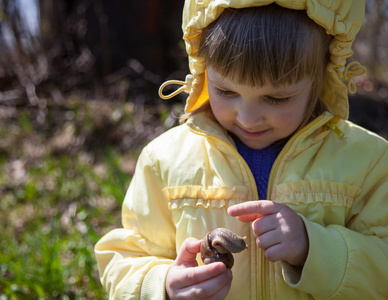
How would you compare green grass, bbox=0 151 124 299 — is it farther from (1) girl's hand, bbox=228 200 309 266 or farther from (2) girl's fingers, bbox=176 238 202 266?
(1) girl's hand, bbox=228 200 309 266

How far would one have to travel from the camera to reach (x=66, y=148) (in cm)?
438

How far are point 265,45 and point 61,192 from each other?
2.54 meters

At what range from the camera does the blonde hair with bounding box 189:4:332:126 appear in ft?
5.33

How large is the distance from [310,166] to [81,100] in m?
3.42

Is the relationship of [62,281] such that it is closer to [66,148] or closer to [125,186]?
[125,186]

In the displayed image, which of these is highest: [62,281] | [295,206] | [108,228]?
[295,206]

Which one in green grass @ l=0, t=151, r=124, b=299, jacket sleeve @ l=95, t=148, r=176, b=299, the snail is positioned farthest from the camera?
green grass @ l=0, t=151, r=124, b=299

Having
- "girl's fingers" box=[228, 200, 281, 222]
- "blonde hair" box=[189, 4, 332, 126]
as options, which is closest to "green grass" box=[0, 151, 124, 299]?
"girl's fingers" box=[228, 200, 281, 222]

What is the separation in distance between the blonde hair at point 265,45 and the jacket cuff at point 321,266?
1.79 ft

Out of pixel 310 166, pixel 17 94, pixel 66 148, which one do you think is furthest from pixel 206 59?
pixel 17 94

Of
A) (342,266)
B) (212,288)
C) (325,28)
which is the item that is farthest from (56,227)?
(325,28)

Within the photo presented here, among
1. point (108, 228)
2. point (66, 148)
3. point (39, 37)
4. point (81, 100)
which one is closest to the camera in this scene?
point (108, 228)

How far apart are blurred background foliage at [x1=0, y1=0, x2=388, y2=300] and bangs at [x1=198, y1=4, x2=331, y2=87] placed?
1.60 meters

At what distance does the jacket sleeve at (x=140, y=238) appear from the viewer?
188 centimetres
